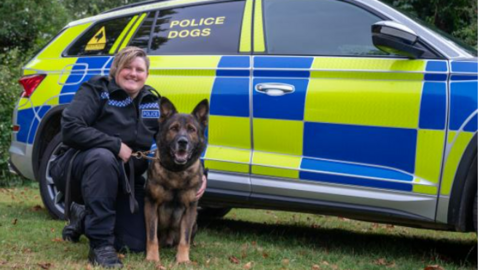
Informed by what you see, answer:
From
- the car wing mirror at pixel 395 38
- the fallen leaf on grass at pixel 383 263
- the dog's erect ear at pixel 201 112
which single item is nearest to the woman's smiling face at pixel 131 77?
the dog's erect ear at pixel 201 112

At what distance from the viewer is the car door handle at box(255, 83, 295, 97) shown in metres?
3.97

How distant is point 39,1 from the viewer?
49.5 feet

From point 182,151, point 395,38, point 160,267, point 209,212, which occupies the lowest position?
point 209,212

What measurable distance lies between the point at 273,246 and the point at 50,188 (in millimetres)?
1737

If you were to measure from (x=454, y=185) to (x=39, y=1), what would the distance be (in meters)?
13.4

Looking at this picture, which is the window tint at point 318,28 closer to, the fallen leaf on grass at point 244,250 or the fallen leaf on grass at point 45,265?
the fallen leaf on grass at point 244,250

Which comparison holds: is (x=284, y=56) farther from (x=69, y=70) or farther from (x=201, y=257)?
(x=69, y=70)

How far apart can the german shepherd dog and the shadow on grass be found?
0.91 metres

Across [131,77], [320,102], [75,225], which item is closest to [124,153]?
[131,77]

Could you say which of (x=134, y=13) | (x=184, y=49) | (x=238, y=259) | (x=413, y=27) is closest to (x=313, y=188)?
(x=238, y=259)

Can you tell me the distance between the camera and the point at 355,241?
187 inches

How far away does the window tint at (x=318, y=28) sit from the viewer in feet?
12.9

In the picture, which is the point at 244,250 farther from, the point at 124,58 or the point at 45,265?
the point at 124,58

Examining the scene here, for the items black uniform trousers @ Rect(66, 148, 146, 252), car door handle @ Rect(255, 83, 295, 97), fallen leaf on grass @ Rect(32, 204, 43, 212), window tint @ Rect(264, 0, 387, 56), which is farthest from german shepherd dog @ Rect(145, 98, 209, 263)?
fallen leaf on grass @ Rect(32, 204, 43, 212)
